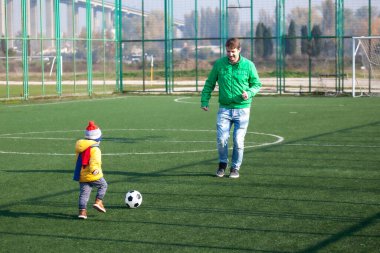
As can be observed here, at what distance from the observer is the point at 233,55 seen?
13617 mm

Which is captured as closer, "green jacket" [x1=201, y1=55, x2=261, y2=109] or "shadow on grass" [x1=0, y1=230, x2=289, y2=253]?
"shadow on grass" [x1=0, y1=230, x2=289, y2=253]

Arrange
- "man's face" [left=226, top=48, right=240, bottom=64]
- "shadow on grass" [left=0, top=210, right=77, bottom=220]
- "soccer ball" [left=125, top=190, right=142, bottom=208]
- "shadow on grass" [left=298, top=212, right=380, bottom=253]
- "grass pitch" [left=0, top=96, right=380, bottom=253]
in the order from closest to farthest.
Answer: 1. "shadow on grass" [left=298, top=212, right=380, bottom=253]
2. "grass pitch" [left=0, top=96, right=380, bottom=253]
3. "shadow on grass" [left=0, top=210, right=77, bottom=220]
4. "soccer ball" [left=125, top=190, right=142, bottom=208]
5. "man's face" [left=226, top=48, right=240, bottom=64]

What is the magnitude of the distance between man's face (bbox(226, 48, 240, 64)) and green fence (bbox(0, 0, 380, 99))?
22.3m

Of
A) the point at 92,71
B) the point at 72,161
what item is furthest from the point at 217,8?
the point at 72,161

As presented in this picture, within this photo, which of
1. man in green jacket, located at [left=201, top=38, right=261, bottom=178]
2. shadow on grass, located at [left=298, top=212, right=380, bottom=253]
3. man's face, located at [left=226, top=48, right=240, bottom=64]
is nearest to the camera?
shadow on grass, located at [left=298, top=212, right=380, bottom=253]

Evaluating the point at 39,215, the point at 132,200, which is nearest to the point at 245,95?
the point at 132,200

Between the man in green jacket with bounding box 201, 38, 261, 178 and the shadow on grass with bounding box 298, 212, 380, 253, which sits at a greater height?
the man in green jacket with bounding box 201, 38, 261, 178

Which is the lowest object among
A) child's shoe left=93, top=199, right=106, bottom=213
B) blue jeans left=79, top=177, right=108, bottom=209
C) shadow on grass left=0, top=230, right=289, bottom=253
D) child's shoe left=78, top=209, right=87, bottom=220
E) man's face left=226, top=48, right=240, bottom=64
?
shadow on grass left=0, top=230, right=289, bottom=253

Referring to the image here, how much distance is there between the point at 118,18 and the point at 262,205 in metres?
32.3

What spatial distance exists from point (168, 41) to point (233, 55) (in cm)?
2834

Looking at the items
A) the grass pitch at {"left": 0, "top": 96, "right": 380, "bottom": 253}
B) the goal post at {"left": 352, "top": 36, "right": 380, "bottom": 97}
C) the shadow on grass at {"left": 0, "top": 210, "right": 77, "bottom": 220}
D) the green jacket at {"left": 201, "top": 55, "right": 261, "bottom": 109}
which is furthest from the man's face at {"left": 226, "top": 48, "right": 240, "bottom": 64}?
the goal post at {"left": 352, "top": 36, "right": 380, "bottom": 97}

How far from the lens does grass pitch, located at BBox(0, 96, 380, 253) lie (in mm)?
8836

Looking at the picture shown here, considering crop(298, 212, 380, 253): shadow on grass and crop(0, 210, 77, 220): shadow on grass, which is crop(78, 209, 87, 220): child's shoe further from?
crop(298, 212, 380, 253): shadow on grass

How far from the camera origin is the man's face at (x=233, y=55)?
44.5 feet
